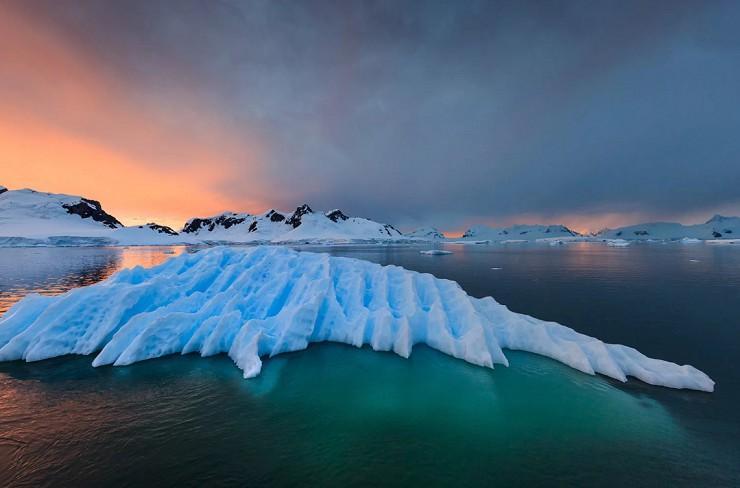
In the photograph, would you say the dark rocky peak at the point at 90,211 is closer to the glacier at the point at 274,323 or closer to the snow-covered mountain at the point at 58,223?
the snow-covered mountain at the point at 58,223

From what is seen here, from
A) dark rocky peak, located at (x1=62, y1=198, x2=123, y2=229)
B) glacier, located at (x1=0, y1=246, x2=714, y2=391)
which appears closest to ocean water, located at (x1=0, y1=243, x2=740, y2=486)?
glacier, located at (x1=0, y1=246, x2=714, y2=391)

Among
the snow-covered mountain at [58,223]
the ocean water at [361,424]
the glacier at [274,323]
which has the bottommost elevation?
the ocean water at [361,424]

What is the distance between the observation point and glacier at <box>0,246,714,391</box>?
27.5 feet

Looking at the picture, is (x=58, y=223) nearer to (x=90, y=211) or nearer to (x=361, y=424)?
(x=90, y=211)

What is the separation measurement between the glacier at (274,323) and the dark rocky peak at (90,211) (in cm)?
20126

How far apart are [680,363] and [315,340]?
38.3 feet

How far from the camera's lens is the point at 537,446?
200 inches

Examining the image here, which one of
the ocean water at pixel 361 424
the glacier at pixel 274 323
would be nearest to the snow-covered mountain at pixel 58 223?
Result: the glacier at pixel 274 323

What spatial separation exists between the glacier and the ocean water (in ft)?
1.70

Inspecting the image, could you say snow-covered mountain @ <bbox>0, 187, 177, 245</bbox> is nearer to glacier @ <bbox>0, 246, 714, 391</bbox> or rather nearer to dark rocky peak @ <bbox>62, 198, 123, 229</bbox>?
dark rocky peak @ <bbox>62, 198, 123, 229</bbox>

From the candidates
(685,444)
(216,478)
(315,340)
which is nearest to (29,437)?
(216,478)

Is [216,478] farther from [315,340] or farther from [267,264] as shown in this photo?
[267,264]

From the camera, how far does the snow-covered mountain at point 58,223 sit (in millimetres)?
104000

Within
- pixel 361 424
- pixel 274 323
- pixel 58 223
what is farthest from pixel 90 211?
pixel 361 424
